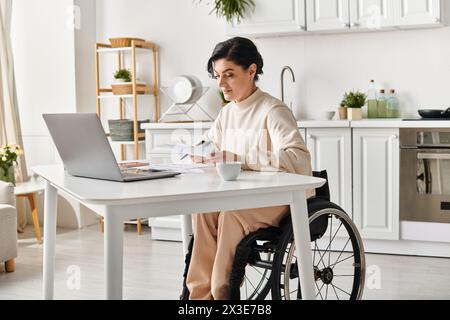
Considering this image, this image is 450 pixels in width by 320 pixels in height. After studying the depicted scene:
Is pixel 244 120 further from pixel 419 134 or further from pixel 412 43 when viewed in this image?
pixel 412 43

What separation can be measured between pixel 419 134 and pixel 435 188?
0.35 m

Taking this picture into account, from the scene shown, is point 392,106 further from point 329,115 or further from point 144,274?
point 144,274

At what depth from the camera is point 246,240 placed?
8.39ft

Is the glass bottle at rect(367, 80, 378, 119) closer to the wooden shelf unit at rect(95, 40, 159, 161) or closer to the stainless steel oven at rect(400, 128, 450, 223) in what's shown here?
the stainless steel oven at rect(400, 128, 450, 223)

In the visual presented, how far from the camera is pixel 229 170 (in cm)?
239

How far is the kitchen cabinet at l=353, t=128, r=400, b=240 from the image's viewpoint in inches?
172

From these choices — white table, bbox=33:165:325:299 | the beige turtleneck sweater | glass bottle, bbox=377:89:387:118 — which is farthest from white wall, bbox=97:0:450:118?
white table, bbox=33:165:325:299

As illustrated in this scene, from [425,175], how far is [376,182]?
31cm

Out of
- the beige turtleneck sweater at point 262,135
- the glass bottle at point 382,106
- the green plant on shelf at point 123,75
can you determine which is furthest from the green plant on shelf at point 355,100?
the beige turtleneck sweater at point 262,135

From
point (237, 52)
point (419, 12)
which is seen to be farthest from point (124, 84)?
point (237, 52)

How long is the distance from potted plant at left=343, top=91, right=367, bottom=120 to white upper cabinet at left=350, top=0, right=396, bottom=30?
0.47 metres

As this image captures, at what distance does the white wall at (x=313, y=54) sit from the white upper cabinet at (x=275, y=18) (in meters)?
0.34

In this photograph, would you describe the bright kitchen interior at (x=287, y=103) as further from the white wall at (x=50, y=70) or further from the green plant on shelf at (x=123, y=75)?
the green plant on shelf at (x=123, y=75)
